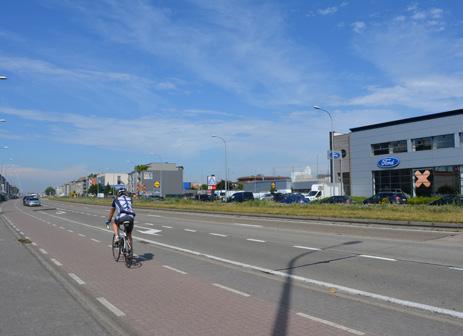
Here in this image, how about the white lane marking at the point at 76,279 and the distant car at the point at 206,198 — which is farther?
the distant car at the point at 206,198

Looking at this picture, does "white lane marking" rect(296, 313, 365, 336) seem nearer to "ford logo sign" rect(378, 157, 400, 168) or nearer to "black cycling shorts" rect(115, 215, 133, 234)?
"black cycling shorts" rect(115, 215, 133, 234)

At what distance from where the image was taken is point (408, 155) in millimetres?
57625

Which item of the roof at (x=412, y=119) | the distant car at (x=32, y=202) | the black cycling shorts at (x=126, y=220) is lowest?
the black cycling shorts at (x=126, y=220)

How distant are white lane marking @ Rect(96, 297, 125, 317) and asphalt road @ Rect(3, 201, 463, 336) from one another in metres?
0.01

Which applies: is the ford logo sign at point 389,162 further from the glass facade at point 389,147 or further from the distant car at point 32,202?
the distant car at point 32,202

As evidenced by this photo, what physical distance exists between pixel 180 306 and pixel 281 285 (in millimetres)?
2261

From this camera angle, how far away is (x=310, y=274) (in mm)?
9984

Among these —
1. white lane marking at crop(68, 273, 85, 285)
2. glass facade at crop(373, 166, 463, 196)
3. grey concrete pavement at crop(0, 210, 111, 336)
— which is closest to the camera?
grey concrete pavement at crop(0, 210, 111, 336)

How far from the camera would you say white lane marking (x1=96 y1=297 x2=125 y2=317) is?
701 cm

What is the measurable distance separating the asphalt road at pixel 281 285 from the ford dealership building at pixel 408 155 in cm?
3659

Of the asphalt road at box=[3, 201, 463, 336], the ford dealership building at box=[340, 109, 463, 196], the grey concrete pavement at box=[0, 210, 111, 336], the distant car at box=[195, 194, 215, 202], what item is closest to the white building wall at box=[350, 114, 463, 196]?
the ford dealership building at box=[340, 109, 463, 196]

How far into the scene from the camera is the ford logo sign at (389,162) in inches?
2320

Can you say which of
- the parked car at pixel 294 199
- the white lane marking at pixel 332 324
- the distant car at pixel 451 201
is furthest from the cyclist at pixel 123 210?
the parked car at pixel 294 199

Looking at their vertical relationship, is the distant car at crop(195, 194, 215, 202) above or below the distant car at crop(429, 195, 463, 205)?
above
